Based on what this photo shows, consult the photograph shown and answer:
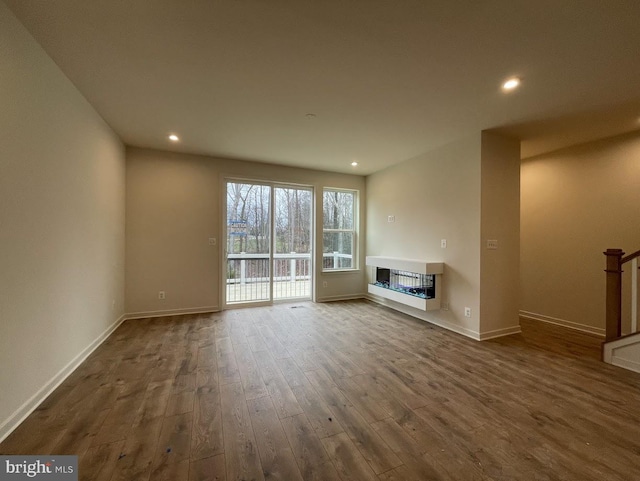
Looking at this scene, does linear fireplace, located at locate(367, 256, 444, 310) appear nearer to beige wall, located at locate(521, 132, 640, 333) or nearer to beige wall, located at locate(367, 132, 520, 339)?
beige wall, located at locate(367, 132, 520, 339)

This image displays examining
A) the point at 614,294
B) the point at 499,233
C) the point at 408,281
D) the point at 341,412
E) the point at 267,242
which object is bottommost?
the point at 341,412

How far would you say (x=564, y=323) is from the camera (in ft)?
12.7

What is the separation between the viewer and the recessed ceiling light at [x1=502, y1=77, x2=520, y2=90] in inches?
87.1

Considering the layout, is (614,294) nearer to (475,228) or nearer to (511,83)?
(475,228)

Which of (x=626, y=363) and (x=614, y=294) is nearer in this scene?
(x=626, y=363)

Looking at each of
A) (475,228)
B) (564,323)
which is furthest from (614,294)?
(475,228)

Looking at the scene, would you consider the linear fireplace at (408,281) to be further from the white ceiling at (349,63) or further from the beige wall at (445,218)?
the white ceiling at (349,63)

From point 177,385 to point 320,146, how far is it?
3314mm

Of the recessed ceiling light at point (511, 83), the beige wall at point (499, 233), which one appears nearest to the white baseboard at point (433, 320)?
the beige wall at point (499, 233)

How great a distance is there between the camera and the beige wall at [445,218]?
3.39 meters

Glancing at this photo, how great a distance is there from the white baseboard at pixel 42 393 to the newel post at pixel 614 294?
5.04 m

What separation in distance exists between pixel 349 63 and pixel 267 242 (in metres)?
3.39

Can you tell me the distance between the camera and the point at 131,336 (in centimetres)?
328

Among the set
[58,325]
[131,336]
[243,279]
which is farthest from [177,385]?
[243,279]
